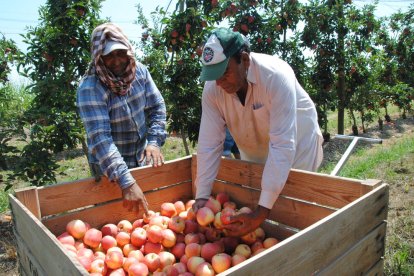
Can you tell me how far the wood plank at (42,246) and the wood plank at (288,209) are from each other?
1156 millimetres

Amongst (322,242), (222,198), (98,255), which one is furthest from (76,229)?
(322,242)

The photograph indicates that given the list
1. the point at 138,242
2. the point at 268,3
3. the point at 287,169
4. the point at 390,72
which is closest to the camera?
the point at 287,169

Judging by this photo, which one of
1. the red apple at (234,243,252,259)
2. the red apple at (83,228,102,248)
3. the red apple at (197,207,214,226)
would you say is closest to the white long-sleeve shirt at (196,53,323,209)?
the red apple at (197,207,214,226)

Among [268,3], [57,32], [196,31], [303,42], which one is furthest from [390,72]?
[57,32]

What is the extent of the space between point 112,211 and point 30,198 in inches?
19.5

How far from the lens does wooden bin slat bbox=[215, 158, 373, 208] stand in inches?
69.2

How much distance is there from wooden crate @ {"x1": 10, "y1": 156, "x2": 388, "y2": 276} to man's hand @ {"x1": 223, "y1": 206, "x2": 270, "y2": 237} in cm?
28

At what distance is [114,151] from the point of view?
2066 millimetres

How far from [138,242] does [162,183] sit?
52 centimetres

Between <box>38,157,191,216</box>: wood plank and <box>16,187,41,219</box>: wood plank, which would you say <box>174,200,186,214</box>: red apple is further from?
<box>16,187,41,219</box>: wood plank

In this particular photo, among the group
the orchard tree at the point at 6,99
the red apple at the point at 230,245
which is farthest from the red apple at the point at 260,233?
the orchard tree at the point at 6,99

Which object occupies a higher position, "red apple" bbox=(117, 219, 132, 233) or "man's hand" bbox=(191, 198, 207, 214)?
"man's hand" bbox=(191, 198, 207, 214)

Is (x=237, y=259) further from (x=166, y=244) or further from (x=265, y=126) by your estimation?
(x=265, y=126)

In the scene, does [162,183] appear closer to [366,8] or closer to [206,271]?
[206,271]
